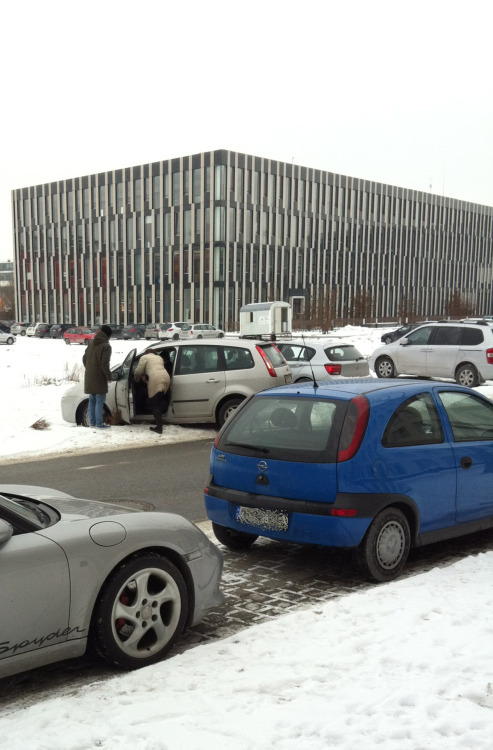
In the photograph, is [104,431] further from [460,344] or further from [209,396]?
[460,344]

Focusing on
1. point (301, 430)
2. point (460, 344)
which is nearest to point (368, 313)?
point (460, 344)

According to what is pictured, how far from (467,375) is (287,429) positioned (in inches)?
625

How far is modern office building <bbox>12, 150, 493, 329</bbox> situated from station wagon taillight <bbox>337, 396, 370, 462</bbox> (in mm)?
77878

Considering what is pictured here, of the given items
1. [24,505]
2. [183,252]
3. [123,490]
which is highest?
[183,252]

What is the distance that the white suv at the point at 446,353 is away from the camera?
2056 centimetres

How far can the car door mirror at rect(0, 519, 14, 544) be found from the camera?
3.55 meters

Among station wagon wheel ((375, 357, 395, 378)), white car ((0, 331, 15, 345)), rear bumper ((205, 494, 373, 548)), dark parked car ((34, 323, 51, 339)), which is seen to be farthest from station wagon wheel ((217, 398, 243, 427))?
dark parked car ((34, 323, 51, 339))

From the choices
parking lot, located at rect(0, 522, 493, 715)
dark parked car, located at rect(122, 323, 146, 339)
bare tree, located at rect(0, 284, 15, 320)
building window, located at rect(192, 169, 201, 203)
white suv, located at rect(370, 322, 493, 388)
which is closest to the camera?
parking lot, located at rect(0, 522, 493, 715)

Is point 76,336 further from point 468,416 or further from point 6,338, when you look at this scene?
point 468,416

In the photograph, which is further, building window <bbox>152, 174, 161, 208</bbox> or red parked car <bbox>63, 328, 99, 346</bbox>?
building window <bbox>152, 174, 161, 208</bbox>

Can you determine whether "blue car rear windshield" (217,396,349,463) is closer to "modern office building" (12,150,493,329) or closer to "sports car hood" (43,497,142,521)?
"sports car hood" (43,497,142,521)

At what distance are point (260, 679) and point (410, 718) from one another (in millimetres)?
788

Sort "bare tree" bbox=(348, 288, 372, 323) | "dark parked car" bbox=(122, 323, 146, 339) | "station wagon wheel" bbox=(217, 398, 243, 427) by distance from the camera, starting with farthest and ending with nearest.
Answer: "bare tree" bbox=(348, 288, 372, 323) < "dark parked car" bbox=(122, 323, 146, 339) < "station wagon wheel" bbox=(217, 398, 243, 427)

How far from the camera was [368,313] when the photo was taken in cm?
8681
